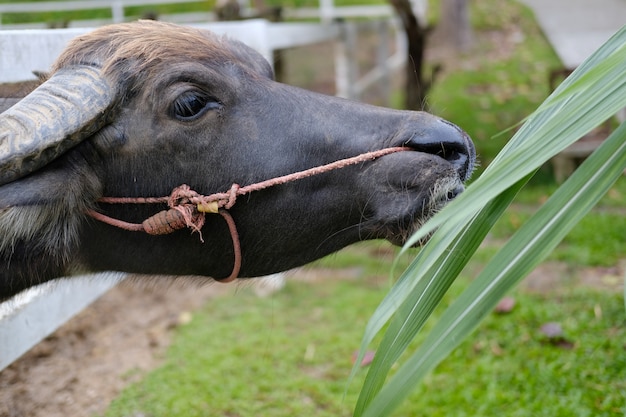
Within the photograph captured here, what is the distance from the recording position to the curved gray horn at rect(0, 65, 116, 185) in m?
2.20

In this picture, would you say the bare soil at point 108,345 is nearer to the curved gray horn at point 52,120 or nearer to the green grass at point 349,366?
the green grass at point 349,366

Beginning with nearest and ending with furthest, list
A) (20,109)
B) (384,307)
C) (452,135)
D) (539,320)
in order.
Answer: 1. (384,307)
2. (20,109)
3. (452,135)
4. (539,320)

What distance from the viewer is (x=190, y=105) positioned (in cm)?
253

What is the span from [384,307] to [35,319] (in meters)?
2.08

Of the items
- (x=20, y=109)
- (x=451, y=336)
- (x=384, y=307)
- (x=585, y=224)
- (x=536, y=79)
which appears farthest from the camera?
(x=536, y=79)

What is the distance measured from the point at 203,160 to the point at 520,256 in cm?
137

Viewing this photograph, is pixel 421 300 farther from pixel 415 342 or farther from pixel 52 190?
pixel 415 342

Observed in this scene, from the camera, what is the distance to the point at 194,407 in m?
4.01

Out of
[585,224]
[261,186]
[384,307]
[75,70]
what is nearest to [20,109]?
[75,70]

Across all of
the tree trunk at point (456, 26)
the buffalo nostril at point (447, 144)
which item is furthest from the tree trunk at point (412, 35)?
the tree trunk at point (456, 26)

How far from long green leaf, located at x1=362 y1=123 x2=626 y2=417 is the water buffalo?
93cm

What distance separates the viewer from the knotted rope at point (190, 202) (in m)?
2.56

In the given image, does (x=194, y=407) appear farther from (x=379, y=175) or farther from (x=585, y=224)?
(x=585, y=224)

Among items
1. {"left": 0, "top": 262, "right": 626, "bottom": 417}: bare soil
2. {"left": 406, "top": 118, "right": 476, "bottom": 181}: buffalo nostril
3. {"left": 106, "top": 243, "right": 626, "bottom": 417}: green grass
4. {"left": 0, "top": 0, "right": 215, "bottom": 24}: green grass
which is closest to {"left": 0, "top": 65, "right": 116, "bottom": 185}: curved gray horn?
{"left": 0, "top": 262, "right": 626, "bottom": 417}: bare soil
